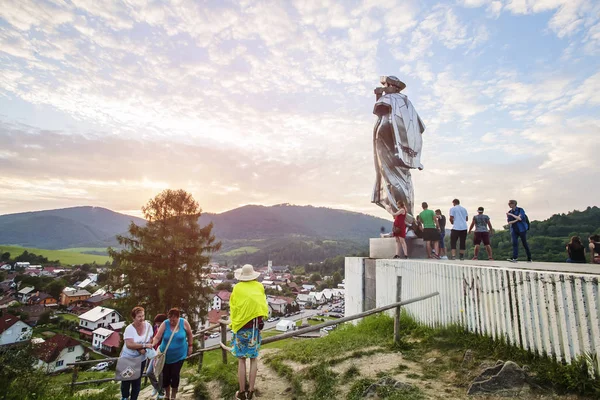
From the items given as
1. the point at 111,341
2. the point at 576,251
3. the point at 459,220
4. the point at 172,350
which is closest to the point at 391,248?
the point at 459,220

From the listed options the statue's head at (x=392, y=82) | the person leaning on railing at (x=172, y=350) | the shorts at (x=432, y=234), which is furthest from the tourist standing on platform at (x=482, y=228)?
the person leaning on railing at (x=172, y=350)

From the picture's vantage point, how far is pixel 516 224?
796 cm

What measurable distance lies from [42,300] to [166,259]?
40802 millimetres

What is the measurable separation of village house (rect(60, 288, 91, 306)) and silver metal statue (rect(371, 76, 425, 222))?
53681 millimetres

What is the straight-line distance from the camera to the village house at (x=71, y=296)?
159 feet

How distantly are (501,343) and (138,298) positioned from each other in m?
14.9

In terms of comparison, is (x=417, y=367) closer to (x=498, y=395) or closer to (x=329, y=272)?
(x=498, y=395)

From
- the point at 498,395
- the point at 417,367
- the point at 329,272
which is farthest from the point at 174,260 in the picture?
the point at 329,272

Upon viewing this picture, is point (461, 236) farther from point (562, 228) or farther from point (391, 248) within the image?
point (562, 228)

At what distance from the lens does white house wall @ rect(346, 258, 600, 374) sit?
3422 mm

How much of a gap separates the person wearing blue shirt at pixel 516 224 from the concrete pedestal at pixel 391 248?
3311mm

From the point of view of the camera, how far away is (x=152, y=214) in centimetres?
1720

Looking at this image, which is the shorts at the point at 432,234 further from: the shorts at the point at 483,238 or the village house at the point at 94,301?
the village house at the point at 94,301

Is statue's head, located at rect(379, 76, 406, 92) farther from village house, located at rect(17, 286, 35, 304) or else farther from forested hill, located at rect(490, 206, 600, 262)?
village house, located at rect(17, 286, 35, 304)
